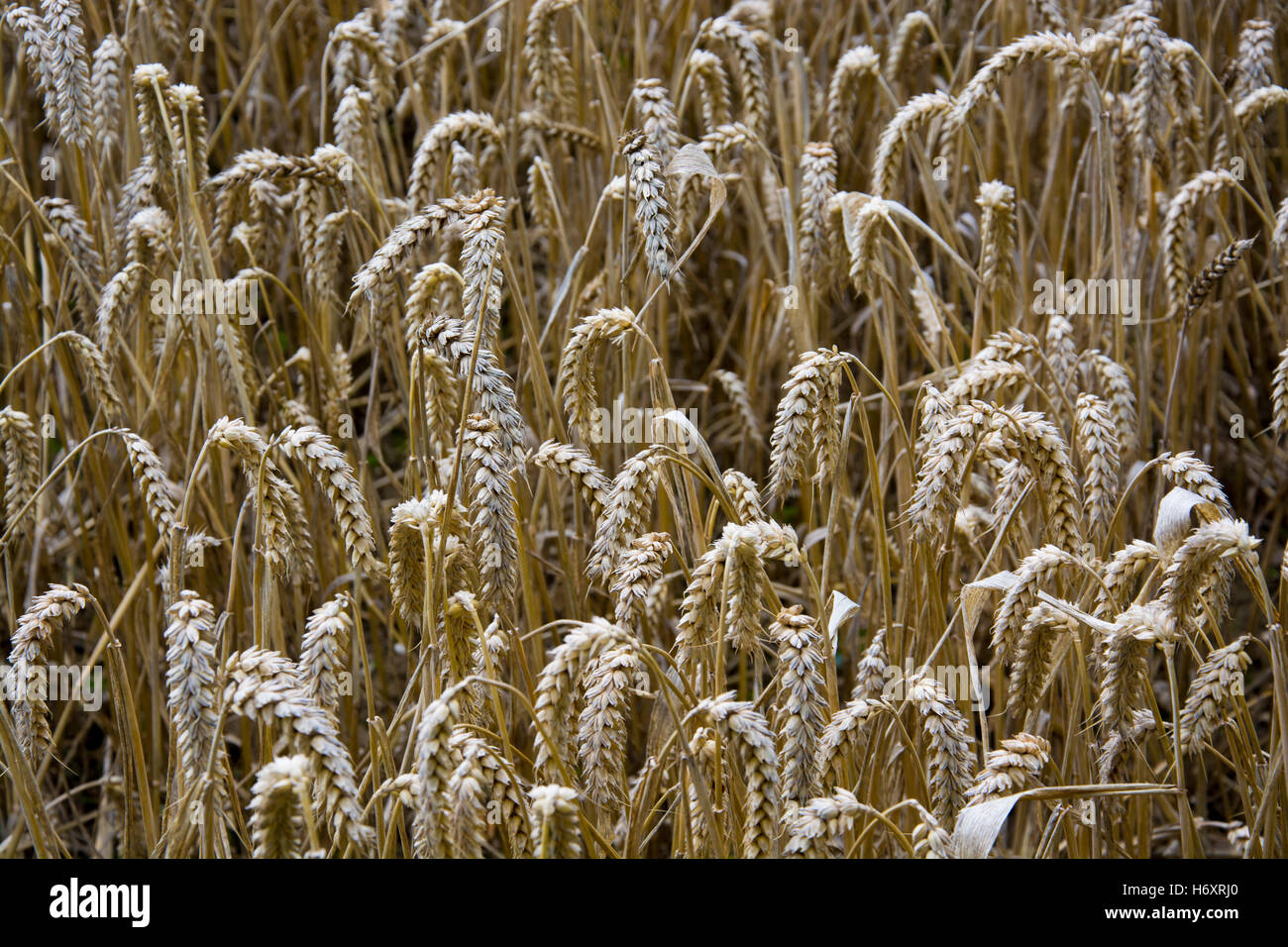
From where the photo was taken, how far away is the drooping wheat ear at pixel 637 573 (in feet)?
4.04

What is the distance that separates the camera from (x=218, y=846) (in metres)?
1.36

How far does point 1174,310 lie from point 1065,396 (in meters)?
0.55

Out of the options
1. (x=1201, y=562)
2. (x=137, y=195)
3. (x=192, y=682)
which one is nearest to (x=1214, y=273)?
(x=1201, y=562)

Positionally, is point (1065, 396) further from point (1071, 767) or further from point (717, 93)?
point (717, 93)

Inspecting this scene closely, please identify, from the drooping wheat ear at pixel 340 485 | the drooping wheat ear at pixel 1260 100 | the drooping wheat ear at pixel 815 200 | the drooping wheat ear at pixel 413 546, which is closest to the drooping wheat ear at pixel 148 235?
the drooping wheat ear at pixel 340 485

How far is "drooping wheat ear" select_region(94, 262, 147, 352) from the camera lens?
179 cm

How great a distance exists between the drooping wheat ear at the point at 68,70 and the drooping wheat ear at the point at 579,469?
3.12 ft

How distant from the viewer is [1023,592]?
4.43 feet

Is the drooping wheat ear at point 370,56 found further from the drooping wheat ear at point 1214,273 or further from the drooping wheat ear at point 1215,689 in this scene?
the drooping wheat ear at point 1215,689

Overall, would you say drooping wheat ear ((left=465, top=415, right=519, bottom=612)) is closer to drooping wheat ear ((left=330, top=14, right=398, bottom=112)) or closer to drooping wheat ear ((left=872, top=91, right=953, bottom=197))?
drooping wheat ear ((left=872, top=91, right=953, bottom=197))

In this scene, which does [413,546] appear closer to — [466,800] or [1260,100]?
[466,800]

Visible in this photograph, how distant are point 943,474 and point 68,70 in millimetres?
1479
